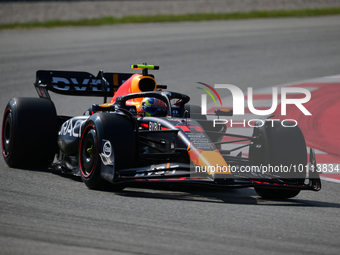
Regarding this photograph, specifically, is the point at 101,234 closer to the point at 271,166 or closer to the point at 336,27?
the point at 271,166

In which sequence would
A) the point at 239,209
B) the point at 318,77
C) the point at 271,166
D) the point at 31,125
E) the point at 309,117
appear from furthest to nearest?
the point at 318,77 → the point at 309,117 → the point at 31,125 → the point at 271,166 → the point at 239,209

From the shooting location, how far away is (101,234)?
4043mm

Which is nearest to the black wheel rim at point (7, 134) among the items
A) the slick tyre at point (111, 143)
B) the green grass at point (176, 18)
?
the slick tyre at point (111, 143)

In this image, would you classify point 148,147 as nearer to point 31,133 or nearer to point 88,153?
point 88,153

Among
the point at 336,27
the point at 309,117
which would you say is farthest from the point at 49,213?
the point at 336,27

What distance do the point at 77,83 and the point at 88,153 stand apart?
2511 mm

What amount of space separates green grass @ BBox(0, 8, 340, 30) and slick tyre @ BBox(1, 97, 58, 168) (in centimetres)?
1497

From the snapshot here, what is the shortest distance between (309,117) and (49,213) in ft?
23.2

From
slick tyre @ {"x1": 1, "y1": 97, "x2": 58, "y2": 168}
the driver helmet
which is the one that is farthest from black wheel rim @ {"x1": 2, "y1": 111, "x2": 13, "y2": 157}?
the driver helmet

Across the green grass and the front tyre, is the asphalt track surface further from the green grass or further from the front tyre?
the green grass

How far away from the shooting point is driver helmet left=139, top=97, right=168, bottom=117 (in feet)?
21.3

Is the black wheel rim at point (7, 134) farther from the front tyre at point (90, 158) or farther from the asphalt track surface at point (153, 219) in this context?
the front tyre at point (90, 158)

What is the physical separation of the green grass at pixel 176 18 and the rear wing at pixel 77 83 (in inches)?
544

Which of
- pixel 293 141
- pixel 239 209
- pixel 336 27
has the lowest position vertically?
pixel 239 209
